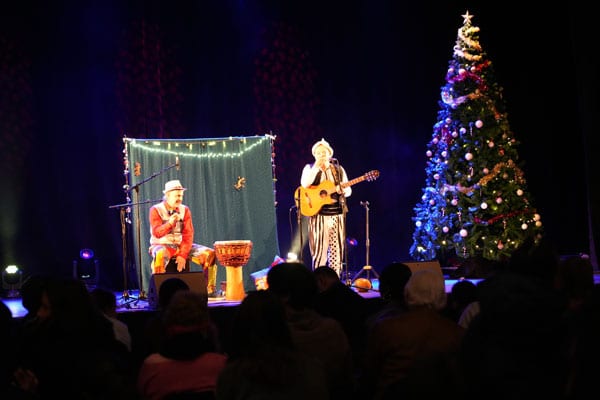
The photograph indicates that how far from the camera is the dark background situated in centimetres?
1059

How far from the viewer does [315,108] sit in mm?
11883

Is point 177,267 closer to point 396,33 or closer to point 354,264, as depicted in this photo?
point 354,264

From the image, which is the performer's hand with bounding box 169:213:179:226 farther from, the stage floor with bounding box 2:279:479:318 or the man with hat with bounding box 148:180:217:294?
the stage floor with bounding box 2:279:479:318

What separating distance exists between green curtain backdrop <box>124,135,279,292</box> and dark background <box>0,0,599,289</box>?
15.9 inches

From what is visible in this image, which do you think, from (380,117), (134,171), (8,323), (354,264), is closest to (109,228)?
(134,171)

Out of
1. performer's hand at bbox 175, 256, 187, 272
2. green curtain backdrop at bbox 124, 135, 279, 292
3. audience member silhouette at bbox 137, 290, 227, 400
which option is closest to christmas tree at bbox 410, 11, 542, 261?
green curtain backdrop at bbox 124, 135, 279, 292

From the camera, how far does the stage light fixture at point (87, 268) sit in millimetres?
10250

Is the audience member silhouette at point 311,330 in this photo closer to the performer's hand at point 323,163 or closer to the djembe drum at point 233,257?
the djembe drum at point 233,257

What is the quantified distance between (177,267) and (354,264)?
11.7 feet

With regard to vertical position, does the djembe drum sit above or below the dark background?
below

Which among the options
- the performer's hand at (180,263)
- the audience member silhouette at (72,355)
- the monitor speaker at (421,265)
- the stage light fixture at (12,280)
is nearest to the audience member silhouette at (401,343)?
the audience member silhouette at (72,355)

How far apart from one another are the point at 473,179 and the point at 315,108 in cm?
279

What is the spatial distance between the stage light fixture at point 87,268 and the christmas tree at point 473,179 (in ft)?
15.2

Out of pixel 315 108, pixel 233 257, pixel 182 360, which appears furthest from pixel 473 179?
pixel 182 360
